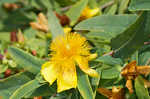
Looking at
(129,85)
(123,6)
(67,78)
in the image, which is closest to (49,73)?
(67,78)

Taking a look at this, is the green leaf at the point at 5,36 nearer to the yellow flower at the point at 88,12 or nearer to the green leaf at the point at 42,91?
the yellow flower at the point at 88,12

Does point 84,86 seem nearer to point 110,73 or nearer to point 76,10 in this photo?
point 110,73

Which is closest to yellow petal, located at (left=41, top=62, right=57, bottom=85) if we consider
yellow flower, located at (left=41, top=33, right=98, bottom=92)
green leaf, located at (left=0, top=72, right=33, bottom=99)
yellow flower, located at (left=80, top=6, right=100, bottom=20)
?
yellow flower, located at (left=41, top=33, right=98, bottom=92)

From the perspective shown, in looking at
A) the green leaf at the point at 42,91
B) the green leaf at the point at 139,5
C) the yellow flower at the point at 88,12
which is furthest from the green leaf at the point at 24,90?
the yellow flower at the point at 88,12

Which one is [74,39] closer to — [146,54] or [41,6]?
[146,54]

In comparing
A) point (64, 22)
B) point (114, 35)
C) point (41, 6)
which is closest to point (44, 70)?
point (114, 35)

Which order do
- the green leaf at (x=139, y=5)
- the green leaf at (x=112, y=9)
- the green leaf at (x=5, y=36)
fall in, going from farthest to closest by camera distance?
the green leaf at (x=5, y=36) → the green leaf at (x=112, y=9) → the green leaf at (x=139, y=5)
